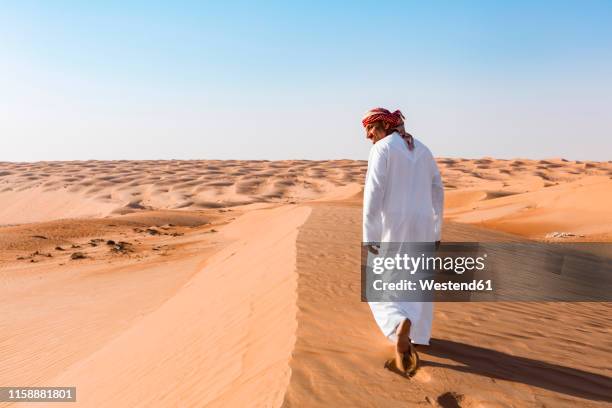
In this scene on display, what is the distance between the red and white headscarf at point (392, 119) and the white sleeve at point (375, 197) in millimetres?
247

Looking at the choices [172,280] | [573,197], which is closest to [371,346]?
[172,280]

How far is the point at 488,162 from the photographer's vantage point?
184 ft

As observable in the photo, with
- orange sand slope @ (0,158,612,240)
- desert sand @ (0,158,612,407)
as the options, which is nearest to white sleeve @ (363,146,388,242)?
desert sand @ (0,158,612,407)

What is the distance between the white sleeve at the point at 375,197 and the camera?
371cm

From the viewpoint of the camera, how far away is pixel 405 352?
139 inches

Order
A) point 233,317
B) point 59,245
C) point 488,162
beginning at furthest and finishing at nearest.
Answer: point 488,162 → point 59,245 → point 233,317

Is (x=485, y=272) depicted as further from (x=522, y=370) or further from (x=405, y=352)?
(x=405, y=352)

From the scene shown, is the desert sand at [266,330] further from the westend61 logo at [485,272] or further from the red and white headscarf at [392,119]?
the red and white headscarf at [392,119]

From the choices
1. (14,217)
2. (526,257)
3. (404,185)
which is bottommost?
(14,217)

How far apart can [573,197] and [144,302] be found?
16343mm

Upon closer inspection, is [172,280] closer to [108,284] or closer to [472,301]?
[108,284]

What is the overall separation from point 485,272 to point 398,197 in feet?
17.6

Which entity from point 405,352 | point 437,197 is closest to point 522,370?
point 405,352

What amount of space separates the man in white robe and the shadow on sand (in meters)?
0.27
